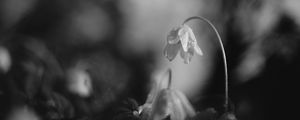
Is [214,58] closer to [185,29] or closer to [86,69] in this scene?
[86,69]

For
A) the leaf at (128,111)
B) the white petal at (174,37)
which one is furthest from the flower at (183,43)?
the leaf at (128,111)

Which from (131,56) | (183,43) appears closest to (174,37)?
(183,43)

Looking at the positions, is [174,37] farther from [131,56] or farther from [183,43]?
[131,56]

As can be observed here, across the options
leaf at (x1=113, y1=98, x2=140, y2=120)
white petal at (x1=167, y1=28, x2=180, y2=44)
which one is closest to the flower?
white petal at (x1=167, y1=28, x2=180, y2=44)

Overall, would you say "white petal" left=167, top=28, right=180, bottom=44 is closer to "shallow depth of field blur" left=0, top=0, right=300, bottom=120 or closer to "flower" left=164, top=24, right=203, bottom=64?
"flower" left=164, top=24, right=203, bottom=64

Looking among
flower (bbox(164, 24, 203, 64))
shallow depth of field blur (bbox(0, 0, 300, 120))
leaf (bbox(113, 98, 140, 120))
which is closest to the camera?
leaf (bbox(113, 98, 140, 120))

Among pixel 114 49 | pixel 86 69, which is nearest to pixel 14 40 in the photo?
pixel 86 69

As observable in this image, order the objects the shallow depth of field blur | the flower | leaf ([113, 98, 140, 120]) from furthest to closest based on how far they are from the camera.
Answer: the shallow depth of field blur, the flower, leaf ([113, 98, 140, 120])
